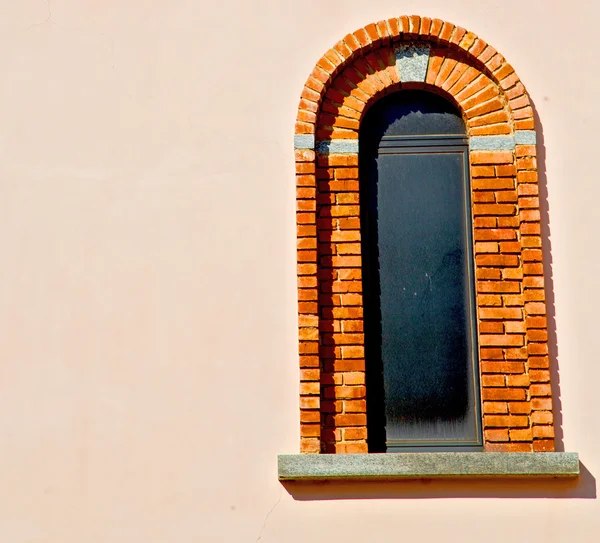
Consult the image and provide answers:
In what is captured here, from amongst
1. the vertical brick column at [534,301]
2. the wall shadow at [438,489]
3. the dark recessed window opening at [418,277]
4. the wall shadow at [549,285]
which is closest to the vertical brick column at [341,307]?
the dark recessed window opening at [418,277]

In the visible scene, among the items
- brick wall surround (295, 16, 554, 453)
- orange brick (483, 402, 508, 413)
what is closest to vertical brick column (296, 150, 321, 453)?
brick wall surround (295, 16, 554, 453)

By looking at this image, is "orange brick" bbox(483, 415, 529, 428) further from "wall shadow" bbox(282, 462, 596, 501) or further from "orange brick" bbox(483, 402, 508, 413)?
"wall shadow" bbox(282, 462, 596, 501)

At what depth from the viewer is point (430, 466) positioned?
623cm

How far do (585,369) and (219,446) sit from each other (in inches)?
81.3

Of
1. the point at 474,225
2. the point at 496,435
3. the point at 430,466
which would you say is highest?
the point at 474,225

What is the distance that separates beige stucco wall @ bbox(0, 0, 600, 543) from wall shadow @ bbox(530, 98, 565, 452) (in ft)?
0.11

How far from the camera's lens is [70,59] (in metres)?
6.91

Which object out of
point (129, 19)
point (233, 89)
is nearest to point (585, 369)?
point (233, 89)

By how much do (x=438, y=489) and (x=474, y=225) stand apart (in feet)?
5.01

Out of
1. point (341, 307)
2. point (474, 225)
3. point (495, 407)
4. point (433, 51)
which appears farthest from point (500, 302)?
point (433, 51)

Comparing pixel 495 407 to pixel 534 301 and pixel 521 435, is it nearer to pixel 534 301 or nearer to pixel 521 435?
pixel 521 435

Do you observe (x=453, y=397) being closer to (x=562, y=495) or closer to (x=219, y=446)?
(x=562, y=495)

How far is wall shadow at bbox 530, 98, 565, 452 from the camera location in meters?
6.44

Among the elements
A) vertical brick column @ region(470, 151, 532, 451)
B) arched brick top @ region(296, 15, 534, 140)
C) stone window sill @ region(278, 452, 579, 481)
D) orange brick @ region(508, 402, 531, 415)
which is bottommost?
stone window sill @ region(278, 452, 579, 481)
